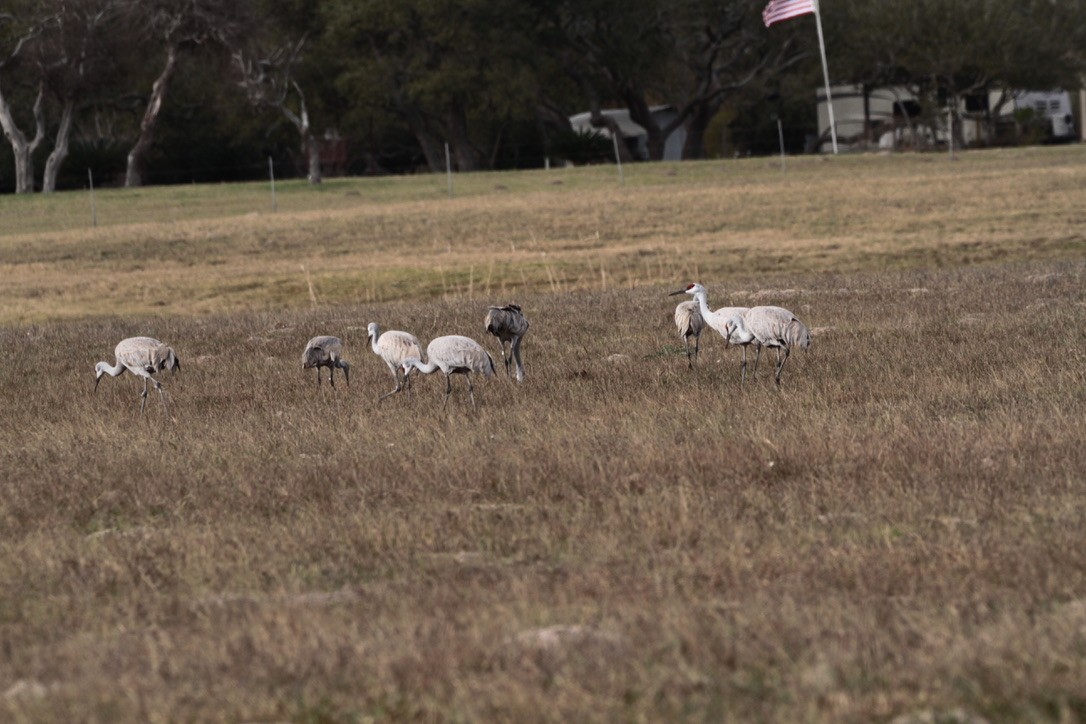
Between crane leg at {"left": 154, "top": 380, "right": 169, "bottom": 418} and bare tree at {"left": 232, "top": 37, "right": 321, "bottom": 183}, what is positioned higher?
bare tree at {"left": 232, "top": 37, "right": 321, "bottom": 183}

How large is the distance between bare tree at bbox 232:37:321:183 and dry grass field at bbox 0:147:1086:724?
152ft

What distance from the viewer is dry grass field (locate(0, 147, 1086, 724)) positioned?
6.32 meters

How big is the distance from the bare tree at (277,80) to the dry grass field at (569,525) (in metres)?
46.4

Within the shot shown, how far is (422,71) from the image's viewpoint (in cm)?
7388

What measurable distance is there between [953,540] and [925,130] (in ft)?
260

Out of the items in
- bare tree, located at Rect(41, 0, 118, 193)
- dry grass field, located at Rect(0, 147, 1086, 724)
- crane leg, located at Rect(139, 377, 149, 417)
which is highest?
bare tree, located at Rect(41, 0, 118, 193)

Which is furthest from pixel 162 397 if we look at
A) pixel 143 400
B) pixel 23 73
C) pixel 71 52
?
pixel 23 73

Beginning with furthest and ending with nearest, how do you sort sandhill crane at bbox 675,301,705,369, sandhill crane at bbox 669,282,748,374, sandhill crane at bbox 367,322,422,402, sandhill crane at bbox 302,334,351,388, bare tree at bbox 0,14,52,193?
1. bare tree at bbox 0,14,52,193
2. sandhill crane at bbox 675,301,705,369
3. sandhill crane at bbox 302,334,351,388
4. sandhill crane at bbox 669,282,748,374
5. sandhill crane at bbox 367,322,422,402

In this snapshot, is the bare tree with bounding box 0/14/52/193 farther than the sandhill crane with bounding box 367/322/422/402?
Yes

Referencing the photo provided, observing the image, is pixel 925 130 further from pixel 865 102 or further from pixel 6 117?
pixel 6 117

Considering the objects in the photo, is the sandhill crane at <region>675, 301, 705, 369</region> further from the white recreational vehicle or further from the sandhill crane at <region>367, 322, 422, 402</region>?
the white recreational vehicle

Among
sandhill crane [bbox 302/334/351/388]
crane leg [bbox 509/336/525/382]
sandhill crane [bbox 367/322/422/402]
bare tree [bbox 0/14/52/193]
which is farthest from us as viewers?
bare tree [bbox 0/14/52/193]

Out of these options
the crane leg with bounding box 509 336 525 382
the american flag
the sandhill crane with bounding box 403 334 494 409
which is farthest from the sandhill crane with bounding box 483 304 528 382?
the american flag

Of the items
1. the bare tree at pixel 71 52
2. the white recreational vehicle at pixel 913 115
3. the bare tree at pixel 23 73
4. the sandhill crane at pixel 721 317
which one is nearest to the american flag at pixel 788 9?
the white recreational vehicle at pixel 913 115
